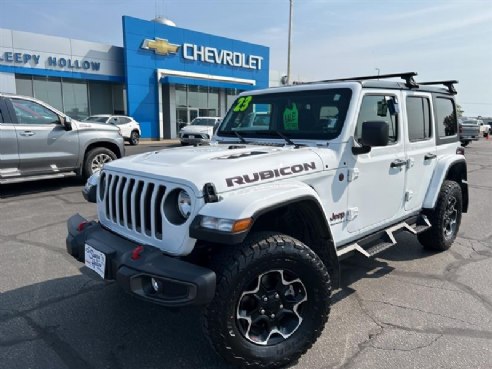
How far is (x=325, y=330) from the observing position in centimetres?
311

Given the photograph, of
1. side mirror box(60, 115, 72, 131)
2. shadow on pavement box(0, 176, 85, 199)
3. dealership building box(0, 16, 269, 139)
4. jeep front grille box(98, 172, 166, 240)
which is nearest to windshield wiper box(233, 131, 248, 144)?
jeep front grille box(98, 172, 166, 240)

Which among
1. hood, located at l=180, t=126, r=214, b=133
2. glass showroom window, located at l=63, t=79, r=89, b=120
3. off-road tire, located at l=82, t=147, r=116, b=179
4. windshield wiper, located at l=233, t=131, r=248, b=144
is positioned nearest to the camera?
windshield wiper, located at l=233, t=131, r=248, b=144

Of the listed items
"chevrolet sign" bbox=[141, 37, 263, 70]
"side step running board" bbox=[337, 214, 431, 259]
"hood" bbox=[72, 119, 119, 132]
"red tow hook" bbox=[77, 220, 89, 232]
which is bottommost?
"side step running board" bbox=[337, 214, 431, 259]

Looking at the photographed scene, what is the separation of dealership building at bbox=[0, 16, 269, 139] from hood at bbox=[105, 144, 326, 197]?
20706 millimetres

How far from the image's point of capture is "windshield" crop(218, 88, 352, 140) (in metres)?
3.44

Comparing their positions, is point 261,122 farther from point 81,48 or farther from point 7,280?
point 81,48

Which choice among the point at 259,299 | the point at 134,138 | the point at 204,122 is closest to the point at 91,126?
the point at 259,299

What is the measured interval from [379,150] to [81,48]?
22670mm

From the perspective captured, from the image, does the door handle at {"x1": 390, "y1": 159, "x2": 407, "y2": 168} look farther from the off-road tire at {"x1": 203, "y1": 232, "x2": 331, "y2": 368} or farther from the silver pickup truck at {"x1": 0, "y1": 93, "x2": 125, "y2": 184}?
the silver pickup truck at {"x1": 0, "y1": 93, "x2": 125, "y2": 184}

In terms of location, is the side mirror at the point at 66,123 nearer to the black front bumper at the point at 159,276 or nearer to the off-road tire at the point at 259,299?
the black front bumper at the point at 159,276

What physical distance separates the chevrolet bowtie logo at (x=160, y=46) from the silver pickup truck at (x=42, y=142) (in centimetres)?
1711

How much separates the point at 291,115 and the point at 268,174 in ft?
4.03

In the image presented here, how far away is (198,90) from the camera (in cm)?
2819


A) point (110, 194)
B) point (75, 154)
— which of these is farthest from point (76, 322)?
point (75, 154)
